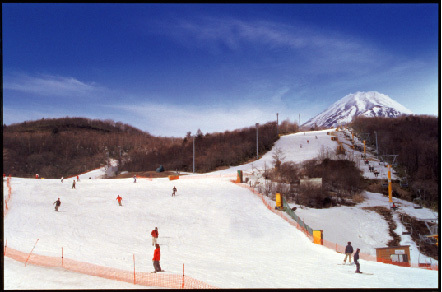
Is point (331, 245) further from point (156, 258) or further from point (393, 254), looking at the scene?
point (156, 258)

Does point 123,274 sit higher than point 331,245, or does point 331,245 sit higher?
point 123,274

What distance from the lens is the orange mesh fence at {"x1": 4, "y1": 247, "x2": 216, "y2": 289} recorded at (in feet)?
33.6

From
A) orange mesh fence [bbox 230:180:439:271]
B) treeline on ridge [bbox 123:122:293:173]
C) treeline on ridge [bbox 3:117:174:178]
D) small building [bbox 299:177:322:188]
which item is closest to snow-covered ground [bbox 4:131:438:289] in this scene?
orange mesh fence [bbox 230:180:439:271]

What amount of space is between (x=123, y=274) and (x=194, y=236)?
9.22 meters

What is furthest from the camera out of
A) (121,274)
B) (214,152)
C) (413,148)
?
→ (214,152)

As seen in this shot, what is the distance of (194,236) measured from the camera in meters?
19.9

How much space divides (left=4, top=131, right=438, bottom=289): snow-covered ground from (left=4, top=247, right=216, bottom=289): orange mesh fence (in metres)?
0.34

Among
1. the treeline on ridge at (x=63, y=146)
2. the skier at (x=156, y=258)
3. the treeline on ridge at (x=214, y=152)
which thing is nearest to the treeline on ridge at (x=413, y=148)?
the treeline on ridge at (x=214, y=152)

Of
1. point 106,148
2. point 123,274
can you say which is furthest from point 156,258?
→ point 106,148

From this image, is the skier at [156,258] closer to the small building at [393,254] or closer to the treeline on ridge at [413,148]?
the small building at [393,254]

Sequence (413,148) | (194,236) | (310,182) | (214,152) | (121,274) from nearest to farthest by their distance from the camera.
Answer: (121,274), (194,236), (310,182), (413,148), (214,152)

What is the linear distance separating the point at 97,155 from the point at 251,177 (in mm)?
57954

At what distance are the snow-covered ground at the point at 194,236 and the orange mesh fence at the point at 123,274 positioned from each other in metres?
0.34

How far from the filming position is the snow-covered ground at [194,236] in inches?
460
